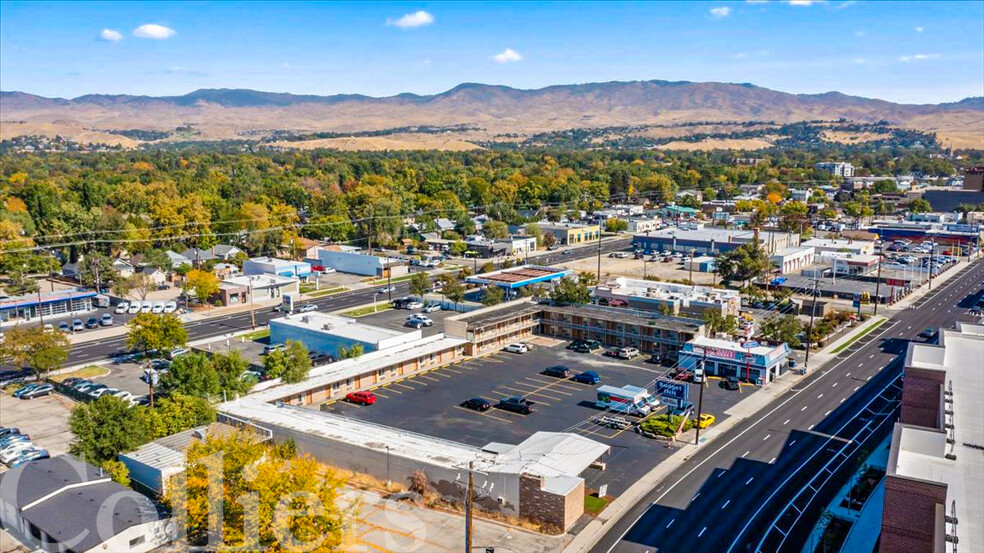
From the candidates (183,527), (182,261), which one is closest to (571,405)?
(183,527)

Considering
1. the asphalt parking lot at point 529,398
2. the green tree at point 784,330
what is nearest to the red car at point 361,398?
the asphalt parking lot at point 529,398

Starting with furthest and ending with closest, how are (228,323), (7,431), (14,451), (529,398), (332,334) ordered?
(228,323), (332,334), (529,398), (7,431), (14,451)

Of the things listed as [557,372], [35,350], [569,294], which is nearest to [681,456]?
[557,372]

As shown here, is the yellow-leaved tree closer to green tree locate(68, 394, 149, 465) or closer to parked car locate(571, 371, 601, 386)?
green tree locate(68, 394, 149, 465)

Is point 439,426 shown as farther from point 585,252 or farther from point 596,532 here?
point 585,252

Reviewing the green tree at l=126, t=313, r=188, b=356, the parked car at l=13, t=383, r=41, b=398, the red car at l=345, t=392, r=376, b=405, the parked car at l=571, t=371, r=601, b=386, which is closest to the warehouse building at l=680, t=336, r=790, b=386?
the parked car at l=571, t=371, r=601, b=386

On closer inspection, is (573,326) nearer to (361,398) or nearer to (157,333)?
(361,398)
